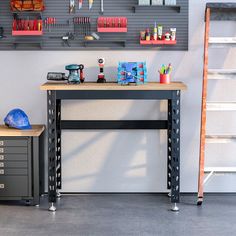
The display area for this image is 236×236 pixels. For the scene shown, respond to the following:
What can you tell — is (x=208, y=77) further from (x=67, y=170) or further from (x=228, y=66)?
(x=67, y=170)

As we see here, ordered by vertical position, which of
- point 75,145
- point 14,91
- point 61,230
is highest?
point 14,91

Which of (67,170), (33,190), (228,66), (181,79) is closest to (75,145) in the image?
(67,170)

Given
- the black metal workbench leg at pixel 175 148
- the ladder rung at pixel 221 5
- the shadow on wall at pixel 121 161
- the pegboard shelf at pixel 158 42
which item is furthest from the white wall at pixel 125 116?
the black metal workbench leg at pixel 175 148

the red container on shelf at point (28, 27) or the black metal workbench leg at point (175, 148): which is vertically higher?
the red container on shelf at point (28, 27)

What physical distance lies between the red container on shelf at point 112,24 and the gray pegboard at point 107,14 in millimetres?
58

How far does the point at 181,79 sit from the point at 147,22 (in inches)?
24.1

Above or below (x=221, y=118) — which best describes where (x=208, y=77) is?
above

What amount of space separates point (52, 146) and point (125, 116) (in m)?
0.86

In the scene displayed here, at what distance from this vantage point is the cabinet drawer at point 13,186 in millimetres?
5316

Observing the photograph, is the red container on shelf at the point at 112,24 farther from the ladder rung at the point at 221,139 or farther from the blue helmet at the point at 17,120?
the ladder rung at the point at 221,139

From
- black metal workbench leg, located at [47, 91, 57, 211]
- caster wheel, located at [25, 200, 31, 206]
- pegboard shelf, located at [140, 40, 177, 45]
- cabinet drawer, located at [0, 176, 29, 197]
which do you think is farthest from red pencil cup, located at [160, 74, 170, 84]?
caster wheel, located at [25, 200, 31, 206]

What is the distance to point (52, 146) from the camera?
5.16 metres

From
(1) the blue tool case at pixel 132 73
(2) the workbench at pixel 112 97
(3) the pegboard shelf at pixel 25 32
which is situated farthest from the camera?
(3) the pegboard shelf at pixel 25 32

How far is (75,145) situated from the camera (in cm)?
573
